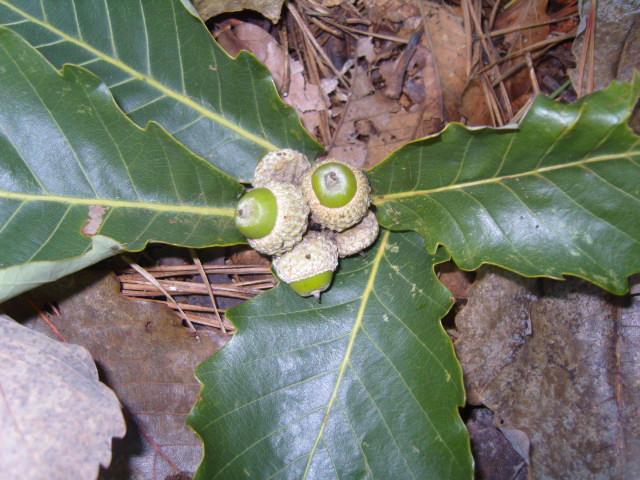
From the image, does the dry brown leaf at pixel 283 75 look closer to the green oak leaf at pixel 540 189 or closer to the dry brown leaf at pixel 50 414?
the green oak leaf at pixel 540 189

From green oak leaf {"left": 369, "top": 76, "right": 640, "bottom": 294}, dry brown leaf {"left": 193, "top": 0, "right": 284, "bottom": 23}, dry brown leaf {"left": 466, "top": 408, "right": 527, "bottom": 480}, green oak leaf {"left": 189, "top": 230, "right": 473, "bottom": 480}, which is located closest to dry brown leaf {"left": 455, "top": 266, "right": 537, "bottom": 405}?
dry brown leaf {"left": 466, "top": 408, "right": 527, "bottom": 480}

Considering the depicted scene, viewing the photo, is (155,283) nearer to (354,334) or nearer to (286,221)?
(286,221)

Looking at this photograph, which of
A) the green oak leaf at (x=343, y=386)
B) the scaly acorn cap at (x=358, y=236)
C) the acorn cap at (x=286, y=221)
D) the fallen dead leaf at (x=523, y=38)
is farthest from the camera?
the fallen dead leaf at (x=523, y=38)

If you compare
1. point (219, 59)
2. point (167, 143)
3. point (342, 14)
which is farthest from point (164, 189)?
point (342, 14)

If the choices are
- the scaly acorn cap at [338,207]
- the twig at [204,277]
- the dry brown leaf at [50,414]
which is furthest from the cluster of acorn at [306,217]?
the dry brown leaf at [50,414]

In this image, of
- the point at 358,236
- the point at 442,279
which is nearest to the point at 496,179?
the point at 358,236

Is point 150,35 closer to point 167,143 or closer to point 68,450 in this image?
point 167,143

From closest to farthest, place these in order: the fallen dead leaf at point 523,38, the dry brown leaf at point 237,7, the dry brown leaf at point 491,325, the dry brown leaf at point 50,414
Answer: the dry brown leaf at point 50,414 → the dry brown leaf at point 491,325 → the dry brown leaf at point 237,7 → the fallen dead leaf at point 523,38
